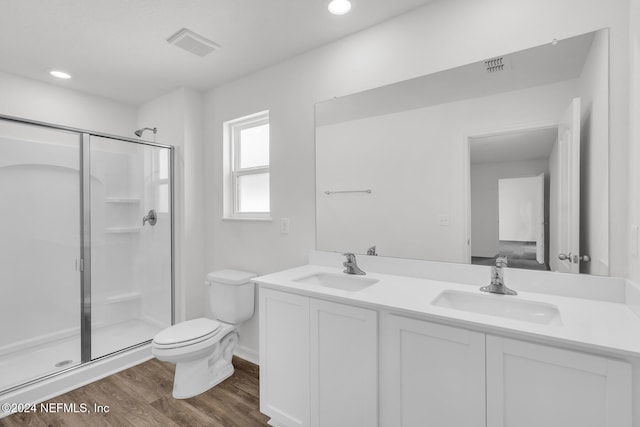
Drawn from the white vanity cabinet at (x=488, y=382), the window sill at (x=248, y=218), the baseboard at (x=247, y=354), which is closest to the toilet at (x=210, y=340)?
the baseboard at (x=247, y=354)

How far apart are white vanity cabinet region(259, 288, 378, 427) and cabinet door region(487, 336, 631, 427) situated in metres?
0.47

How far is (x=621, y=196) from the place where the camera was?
1.29m

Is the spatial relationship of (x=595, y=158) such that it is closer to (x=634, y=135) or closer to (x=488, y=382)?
(x=634, y=135)

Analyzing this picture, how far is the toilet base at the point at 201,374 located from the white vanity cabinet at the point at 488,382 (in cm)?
138

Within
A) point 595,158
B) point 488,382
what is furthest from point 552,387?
point 595,158

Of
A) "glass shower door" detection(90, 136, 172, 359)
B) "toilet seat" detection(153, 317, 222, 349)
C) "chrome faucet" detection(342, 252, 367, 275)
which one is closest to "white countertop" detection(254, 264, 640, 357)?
"chrome faucet" detection(342, 252, 367, 275)

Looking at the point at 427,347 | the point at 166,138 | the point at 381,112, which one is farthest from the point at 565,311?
the point at 166,138

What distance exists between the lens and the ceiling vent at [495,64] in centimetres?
155

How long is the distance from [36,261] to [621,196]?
3.87 meters

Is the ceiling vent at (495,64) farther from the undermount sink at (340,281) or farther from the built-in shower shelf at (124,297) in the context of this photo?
the built-in shower shelf at (124,297)

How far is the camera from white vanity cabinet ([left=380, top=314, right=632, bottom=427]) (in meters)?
0.93

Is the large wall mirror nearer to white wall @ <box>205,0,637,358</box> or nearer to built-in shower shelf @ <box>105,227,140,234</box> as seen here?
white wall @ <box>205,0,637,358</box>

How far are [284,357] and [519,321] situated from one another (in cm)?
→ 115

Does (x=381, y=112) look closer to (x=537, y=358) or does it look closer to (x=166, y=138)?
(x=537, y=358)
